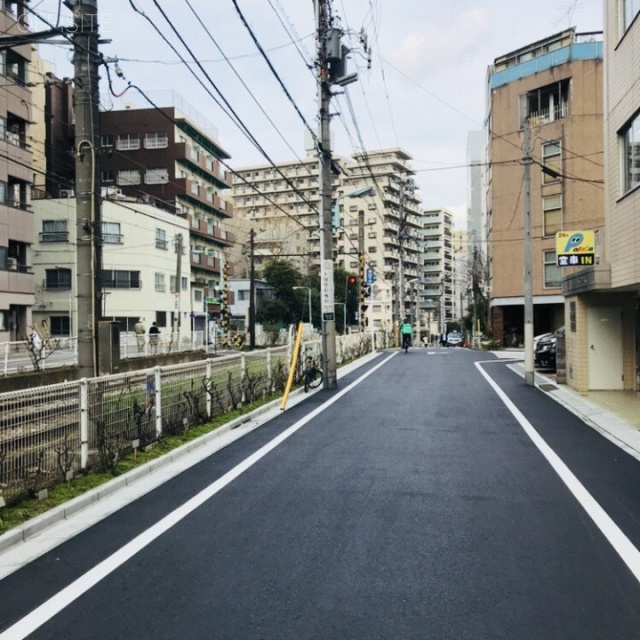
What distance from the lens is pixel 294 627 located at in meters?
3.80

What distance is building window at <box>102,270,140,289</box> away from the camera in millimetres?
43031

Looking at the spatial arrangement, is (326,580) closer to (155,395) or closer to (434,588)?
(434,588)

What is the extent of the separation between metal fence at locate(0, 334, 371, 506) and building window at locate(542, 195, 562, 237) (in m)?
31.5

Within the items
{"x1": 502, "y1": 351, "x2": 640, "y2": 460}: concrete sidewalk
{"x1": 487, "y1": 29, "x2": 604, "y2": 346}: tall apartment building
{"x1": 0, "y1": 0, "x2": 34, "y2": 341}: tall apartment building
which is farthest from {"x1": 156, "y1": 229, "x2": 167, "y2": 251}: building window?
{"x1": 502, "y1": 351, "x2": 640, "y2": 460}: concrete sidewalk

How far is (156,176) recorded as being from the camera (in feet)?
169

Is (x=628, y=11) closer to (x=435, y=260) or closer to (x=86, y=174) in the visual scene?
(x=86, y=174)

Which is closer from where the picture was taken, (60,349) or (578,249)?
(578,249)

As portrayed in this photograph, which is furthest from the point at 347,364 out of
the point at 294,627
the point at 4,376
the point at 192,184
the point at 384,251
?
the point at 384,251

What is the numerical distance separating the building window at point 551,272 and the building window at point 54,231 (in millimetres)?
31500

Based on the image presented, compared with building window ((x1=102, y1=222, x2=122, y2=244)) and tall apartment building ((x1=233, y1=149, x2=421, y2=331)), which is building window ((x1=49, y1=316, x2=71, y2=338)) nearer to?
building window ((x1=102, y1=222, x2=122, y2=244))

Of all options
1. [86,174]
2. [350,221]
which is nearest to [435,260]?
[350,221]

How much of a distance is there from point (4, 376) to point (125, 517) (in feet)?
47.8

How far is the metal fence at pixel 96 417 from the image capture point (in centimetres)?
619

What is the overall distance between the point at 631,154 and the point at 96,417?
40.5ft
